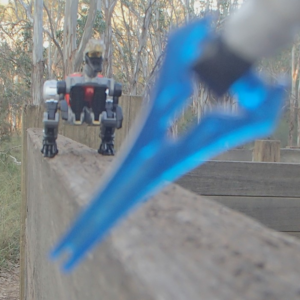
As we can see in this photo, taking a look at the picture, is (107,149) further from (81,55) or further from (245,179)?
(81,55)

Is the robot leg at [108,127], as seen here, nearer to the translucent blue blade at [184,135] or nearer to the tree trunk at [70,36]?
the translucent blue blade at [184,135]

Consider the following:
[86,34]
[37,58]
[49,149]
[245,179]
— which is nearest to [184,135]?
[49,149]

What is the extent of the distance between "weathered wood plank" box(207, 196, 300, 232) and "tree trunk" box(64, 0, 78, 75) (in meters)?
4.97

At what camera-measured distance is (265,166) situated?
90.1 inches

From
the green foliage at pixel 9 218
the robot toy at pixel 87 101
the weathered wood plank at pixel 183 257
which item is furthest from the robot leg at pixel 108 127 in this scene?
the green foliage at pixel 9 218

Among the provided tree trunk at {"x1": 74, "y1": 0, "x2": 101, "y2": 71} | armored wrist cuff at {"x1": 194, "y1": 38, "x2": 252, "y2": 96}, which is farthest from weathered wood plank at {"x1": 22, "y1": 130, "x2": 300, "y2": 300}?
tree trunk at {"x1": 74, "y1": 0, "x2": 101, "y2": 71}

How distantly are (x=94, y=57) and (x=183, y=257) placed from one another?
954mm

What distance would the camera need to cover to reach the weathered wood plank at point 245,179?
2.24 metres

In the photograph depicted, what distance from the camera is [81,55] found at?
696 centimetres

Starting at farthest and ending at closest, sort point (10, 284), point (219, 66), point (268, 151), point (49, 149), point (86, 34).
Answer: point (86, 34) < point (10, 284) < point (268, 151) < point (49, 149) < point (219, 66)

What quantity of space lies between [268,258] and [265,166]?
1840 mm

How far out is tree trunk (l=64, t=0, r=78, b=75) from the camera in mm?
7086

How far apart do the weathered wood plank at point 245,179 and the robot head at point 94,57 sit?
0.98 meters

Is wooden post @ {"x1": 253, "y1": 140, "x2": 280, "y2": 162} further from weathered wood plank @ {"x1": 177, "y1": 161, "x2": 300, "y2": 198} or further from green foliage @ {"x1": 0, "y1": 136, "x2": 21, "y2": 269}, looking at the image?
green foliage @ {"x1": 0, "y1": 136, "x2": 21, "y2": 269}
